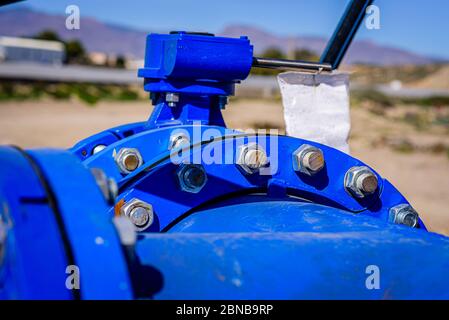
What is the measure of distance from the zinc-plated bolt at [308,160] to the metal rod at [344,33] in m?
0.68

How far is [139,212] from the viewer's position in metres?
1.61

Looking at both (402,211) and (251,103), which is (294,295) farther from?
(251,103)

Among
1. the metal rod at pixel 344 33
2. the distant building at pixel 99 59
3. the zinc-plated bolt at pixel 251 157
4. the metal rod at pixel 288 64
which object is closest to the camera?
the zinc-plated bolt at pixel 251 157

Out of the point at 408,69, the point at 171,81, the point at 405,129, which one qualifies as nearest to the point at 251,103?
the point at 405,129

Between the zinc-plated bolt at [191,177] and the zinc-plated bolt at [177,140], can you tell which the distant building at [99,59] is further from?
the zinc-plated bolt at [191,177]

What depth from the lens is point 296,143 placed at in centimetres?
163

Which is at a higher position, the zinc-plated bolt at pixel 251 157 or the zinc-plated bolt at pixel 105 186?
the zinc-plated bolt at pixel 105 186

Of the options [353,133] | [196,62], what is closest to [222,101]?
[196,62]

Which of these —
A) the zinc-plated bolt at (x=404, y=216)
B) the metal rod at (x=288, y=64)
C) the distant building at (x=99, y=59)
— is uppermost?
the metal rod at (x=288, y=64)

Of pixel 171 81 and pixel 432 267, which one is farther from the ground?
pixel 171 81

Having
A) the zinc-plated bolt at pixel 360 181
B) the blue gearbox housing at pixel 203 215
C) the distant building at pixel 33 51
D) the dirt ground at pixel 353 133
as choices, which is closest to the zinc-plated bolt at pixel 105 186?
the blue gearbox housing at pixel 203 215

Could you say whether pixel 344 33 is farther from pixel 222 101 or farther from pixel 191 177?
pixel 191 177

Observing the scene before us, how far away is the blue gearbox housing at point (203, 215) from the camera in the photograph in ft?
3.24
